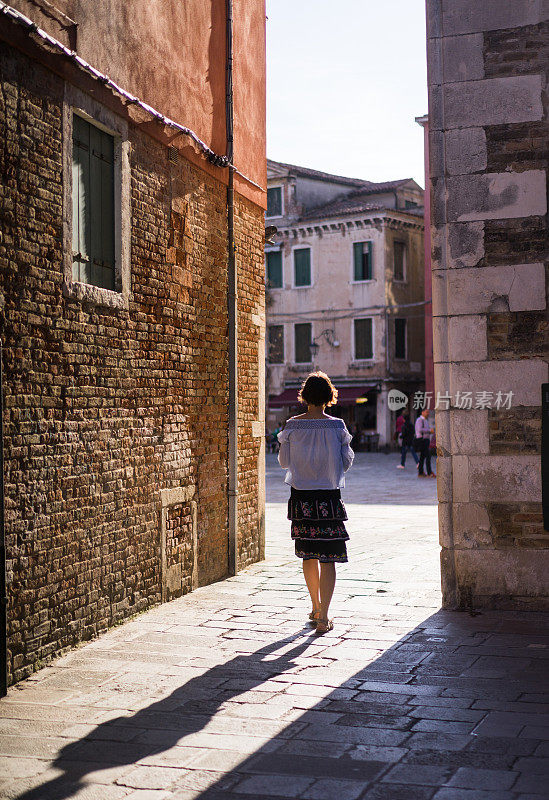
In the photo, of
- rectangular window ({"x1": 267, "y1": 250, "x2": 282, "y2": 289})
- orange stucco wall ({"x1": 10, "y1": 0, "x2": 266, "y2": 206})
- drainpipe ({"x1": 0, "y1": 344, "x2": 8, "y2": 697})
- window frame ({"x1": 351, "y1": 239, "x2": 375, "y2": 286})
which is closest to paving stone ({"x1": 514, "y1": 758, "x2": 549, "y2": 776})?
drainpipe ({"x1": 0, "y1": 344, "x2": 8, "y2": 697})

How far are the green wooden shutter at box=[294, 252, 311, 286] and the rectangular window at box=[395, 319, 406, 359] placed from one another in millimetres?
4340

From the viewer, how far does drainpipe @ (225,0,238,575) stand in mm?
9453

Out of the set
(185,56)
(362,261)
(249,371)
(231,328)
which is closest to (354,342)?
(362,261)

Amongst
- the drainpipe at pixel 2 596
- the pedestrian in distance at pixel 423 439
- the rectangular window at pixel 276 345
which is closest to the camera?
the drainpipe at pixel 2 596

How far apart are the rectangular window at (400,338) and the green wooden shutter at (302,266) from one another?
4.34 m

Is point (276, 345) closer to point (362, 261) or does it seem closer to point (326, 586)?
point (362, 261)

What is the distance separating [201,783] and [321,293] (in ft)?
134

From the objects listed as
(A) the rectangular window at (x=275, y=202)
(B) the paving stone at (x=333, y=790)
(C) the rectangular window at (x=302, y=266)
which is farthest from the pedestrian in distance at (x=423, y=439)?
(A) the rectangular window at (x=275, y=202)

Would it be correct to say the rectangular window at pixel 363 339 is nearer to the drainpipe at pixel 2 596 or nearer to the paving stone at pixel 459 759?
the drainpipe at pixel 2 596

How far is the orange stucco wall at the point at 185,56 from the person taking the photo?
6766mm

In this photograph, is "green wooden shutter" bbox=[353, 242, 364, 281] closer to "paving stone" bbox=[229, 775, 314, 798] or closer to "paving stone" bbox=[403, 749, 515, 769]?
"paving stone" bbox=[403, 749, 515, 769]

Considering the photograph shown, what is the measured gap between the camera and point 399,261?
43594 millimetres

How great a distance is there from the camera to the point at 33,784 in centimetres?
402

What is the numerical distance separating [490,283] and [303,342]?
123 ft
